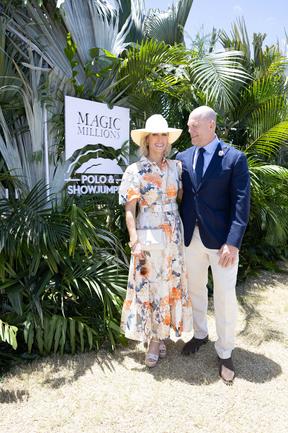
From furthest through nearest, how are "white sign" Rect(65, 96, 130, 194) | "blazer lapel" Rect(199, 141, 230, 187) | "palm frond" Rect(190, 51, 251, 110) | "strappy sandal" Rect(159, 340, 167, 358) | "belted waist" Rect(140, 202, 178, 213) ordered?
"palm frond" Rect(190, 51, 251, 110), "white sign" Rect(65, 96, 130, 194), "strappy sandal" Rect(159, 340, 167, 358), "belted waist" Rect(140, 202, 178, 213), "blazer lapel" Rect(199, 141, 230, 187)

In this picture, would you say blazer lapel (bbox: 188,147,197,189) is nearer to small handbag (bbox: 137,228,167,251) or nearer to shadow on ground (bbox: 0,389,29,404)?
small handbag (bbox: 137,228,167,251)

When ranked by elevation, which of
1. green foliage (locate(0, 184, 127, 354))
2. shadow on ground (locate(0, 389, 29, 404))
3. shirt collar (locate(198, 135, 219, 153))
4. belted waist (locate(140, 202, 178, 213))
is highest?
shirt collar (locate(198, 135, 219, 153))

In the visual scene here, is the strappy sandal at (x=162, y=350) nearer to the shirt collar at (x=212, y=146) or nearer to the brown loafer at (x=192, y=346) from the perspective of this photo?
the brown loafer at (x=192, y=346)

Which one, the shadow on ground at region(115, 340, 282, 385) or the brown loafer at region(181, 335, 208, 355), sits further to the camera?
the brown loafer at region(181, 335, 208, 355)

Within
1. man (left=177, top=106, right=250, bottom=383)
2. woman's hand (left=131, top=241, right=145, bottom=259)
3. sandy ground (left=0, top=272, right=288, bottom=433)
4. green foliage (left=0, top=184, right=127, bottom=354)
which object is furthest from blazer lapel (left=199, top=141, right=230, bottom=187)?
sandy ground (left=0, top=272, right=288, bottom=433)

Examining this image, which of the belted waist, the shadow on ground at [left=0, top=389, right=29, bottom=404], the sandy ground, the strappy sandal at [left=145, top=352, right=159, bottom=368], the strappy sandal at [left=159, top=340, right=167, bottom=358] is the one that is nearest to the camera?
the sandy ground

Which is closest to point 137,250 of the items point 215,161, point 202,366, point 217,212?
point 217,212

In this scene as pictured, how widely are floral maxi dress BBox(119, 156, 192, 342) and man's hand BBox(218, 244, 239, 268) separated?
1.10 feet

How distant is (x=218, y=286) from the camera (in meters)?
2.81

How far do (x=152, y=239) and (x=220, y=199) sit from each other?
56cm

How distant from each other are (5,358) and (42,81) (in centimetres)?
243

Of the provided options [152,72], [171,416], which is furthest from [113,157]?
[171,416]

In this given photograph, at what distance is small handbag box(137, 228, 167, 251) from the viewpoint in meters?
2.75

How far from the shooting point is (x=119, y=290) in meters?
3.28
